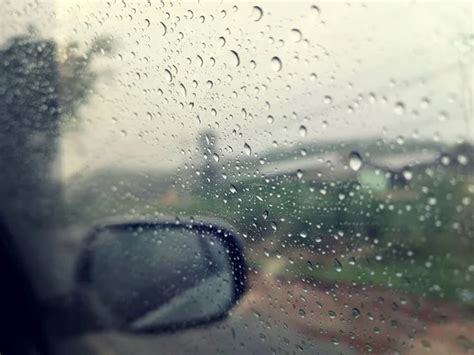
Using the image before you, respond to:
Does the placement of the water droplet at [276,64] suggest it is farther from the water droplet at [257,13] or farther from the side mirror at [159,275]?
the side mirror at [159,275]

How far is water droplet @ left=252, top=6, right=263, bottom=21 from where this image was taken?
1637mm

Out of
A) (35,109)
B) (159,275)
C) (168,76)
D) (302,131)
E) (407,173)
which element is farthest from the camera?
(35,109)

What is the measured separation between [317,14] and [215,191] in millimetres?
642

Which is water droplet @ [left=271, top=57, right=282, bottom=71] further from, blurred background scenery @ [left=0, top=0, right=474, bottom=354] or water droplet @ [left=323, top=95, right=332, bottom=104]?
water droplet @ [left=323, top=95, right=332, bottom=104]

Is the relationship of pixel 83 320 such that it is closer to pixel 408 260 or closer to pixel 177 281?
pixel 177 281

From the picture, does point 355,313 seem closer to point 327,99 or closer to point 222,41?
point 327,99

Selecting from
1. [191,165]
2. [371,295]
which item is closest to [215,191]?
[191,165]

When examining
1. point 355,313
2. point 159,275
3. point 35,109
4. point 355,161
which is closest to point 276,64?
point 355,161

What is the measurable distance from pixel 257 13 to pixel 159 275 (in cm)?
101

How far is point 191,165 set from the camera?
6.37ft

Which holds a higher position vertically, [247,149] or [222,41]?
[222,41]

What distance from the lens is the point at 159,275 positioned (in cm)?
218

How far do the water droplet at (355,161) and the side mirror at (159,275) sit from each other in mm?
510

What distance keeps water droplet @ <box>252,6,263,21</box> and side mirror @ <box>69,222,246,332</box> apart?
2.11 ft
